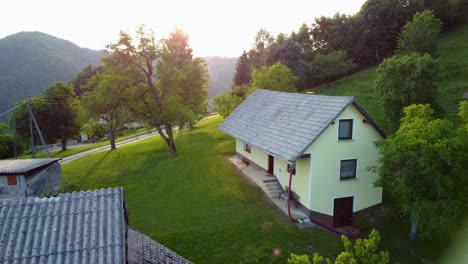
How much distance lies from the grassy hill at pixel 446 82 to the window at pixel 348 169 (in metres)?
16.5

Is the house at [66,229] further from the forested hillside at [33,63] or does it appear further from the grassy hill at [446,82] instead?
the forested hillside at [33,63]

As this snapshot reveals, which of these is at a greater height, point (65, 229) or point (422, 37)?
point (422, 37)

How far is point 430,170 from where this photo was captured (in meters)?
17.7

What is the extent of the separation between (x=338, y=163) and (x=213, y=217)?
8.89m

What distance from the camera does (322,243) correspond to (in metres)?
20.4

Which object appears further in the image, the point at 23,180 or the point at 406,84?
the point at 406,84

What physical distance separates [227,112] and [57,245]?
4115cm

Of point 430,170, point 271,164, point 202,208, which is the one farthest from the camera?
point 271,164

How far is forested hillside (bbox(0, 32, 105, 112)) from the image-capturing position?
11194 cm

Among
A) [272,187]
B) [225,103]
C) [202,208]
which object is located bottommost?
[202,208]

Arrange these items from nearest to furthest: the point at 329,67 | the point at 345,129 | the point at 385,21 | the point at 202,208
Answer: the point at 345,129, the point at 202,208, the point at 329,67, the point at 385,21

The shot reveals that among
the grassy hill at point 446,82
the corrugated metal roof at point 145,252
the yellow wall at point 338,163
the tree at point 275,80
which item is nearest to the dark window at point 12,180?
the corrugated metal roof at point 145,252

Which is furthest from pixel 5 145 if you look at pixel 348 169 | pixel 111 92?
pixel 348 169

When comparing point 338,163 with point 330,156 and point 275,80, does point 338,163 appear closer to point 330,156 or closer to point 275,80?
point 330,156
